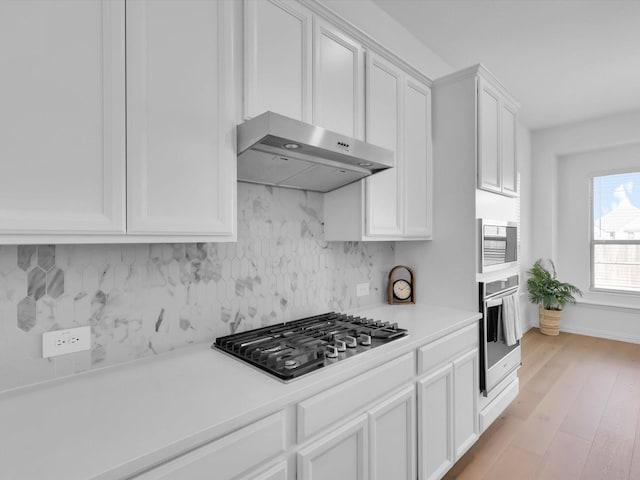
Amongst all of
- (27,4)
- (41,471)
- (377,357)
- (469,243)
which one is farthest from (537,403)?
(27,4)

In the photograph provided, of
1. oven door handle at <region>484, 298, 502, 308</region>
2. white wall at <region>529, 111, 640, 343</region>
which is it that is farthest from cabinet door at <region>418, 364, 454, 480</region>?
white wall at <region>529, 111, 640, 343</region>

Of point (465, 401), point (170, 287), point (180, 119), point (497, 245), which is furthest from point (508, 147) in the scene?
point (170, 287)

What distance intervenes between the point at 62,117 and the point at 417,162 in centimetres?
196

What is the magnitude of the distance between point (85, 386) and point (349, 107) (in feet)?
5.42

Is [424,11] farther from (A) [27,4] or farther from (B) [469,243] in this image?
(A) [27,4]

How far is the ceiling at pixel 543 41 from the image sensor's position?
2535 millimetres

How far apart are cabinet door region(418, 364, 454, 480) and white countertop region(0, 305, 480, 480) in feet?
1.52

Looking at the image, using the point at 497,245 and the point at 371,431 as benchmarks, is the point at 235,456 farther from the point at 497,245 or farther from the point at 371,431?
the point at 497,245

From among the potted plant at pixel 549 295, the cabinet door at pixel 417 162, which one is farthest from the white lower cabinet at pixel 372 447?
the potted plant at pixel 549 295

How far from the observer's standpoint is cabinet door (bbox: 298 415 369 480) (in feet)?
3.90

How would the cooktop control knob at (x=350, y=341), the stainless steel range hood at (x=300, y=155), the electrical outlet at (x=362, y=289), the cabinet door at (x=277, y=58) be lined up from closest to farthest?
the stainless steel range hood at (x=300, y=155) → the cabinet door at (x=277, y=58) → the cooktop control knob at (x=350, y=341) → the electrical outlet at (x=362, y=289)

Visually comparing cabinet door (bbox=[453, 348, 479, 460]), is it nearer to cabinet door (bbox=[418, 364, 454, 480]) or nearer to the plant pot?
cabinet door (bbox=[418, 364, 454, 480])

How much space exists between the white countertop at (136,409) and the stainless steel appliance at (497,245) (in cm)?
118

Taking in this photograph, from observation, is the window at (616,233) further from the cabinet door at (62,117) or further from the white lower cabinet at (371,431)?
the cabinet door at (62,117)
